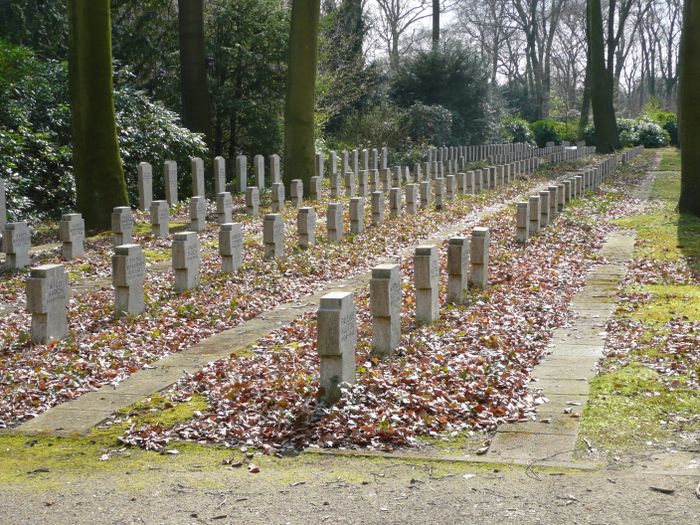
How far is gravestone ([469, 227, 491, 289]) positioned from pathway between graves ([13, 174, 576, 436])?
6.79ft

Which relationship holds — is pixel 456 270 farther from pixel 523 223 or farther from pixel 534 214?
pixel 534 214

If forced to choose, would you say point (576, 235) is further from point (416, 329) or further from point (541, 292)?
point (416, 329)

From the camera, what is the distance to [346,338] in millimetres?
8062

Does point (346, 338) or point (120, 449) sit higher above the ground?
point (346, 338)

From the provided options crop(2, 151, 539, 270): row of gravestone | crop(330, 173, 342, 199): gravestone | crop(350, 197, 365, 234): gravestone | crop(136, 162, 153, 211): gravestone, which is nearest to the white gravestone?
crop(2, 151, 539, 270): row of gravestone

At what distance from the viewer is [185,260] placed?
43.1 ft

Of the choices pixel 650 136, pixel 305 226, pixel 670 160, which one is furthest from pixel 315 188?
pixel 650 136

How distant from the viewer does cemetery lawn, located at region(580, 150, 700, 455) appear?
714 cm

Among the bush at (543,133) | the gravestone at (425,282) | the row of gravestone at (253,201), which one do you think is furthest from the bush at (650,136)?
the gravestone at (425,282)

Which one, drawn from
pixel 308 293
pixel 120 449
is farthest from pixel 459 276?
pixel 120 449

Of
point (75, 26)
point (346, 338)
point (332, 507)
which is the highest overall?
point (75, 26)

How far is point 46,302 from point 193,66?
18.9 m

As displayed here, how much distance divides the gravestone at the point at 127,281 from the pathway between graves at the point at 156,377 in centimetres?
137

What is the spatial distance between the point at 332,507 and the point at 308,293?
25.0ft
